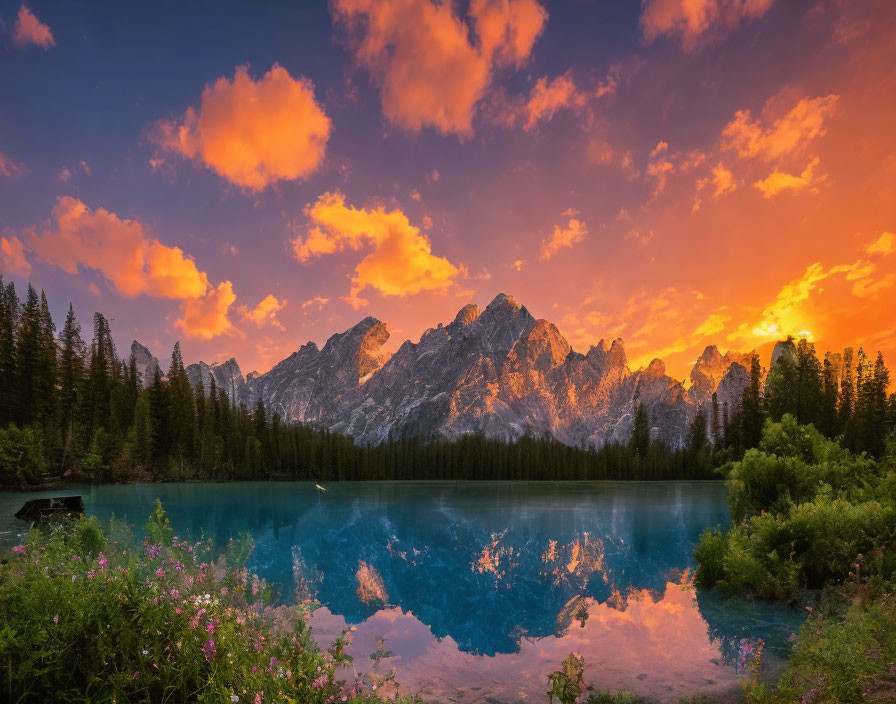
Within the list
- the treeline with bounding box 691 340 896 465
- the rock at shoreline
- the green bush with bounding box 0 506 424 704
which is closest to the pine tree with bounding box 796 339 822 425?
the treeline with bounding box 691 340 896 465

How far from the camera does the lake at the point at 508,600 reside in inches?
518

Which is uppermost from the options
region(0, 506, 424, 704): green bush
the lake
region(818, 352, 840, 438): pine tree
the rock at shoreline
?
region(818, 352, 840, 438): pine tree

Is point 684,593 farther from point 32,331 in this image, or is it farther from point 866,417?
point 32,331

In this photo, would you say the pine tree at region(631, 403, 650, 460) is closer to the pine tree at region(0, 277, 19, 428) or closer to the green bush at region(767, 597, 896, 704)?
the green bush at region(767, 597, 896, 704)

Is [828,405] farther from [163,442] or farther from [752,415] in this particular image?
[163,442]

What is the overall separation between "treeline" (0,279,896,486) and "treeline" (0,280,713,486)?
0.90ft

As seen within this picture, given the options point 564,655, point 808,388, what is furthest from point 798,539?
point 808,388

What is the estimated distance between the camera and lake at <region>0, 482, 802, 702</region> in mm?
13164

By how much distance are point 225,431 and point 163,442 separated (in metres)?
16.1

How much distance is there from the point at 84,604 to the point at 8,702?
2.98 feet

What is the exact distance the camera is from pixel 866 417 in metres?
88.6

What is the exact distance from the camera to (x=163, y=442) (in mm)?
105312

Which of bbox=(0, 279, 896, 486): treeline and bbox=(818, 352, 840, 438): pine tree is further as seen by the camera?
bbox=(818, 352, 840, 438): pine tree

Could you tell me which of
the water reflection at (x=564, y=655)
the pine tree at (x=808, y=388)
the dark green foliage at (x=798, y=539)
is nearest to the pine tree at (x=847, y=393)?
the pine tree at (x=808, y=388)
